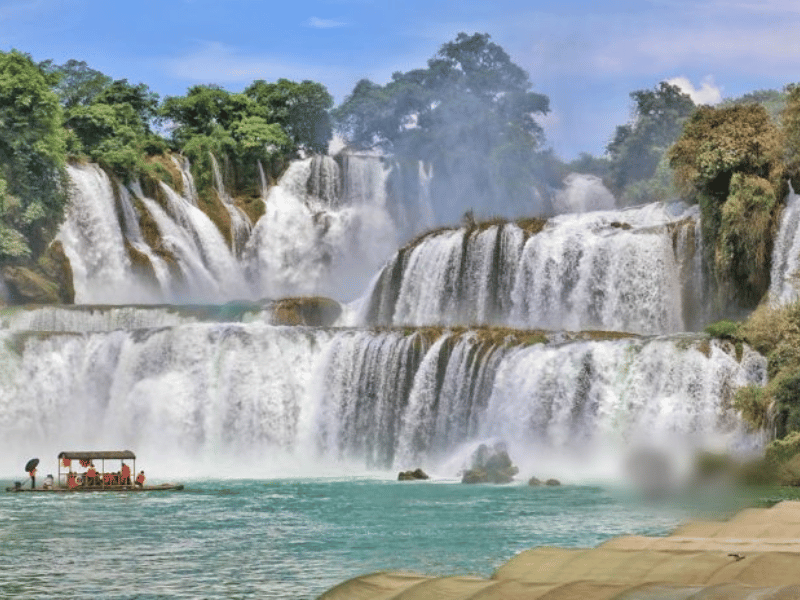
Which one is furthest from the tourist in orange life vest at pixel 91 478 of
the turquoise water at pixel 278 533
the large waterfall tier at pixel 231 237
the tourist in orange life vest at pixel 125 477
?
the large waterfall tier at pixel 231 237

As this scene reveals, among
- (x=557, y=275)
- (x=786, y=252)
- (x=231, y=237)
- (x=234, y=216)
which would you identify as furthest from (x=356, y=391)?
(x=234, y=216)

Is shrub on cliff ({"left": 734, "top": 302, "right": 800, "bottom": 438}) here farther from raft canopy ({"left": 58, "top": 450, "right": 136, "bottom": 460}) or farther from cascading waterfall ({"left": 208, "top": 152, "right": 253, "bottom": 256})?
cascading waterfall ({"left": 208, "top": 152, "right": 253, "bottom": 256})

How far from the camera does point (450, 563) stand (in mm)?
25938

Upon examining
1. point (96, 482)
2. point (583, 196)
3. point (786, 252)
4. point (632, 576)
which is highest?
point (583, 196)

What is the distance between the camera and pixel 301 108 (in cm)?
8800

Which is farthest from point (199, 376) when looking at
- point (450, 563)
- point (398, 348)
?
point (450, 563)

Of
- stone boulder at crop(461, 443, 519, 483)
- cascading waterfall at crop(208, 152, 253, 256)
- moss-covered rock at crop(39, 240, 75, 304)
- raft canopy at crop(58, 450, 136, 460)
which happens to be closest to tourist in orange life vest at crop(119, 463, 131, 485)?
raft canopy at crop(58, 450, 136, 460)

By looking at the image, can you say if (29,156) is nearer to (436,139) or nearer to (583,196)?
(436,139)

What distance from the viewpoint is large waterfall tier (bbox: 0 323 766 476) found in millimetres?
44906

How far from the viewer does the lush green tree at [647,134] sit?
91062 mm

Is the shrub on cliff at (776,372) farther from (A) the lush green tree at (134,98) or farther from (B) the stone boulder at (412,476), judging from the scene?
(A) the lush green tree at (134,98)

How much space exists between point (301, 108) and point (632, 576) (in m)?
72.6

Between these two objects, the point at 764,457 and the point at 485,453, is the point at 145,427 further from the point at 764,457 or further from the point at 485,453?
the point at 764,457

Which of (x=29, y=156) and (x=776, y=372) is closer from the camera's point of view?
(x=776, y=372)
